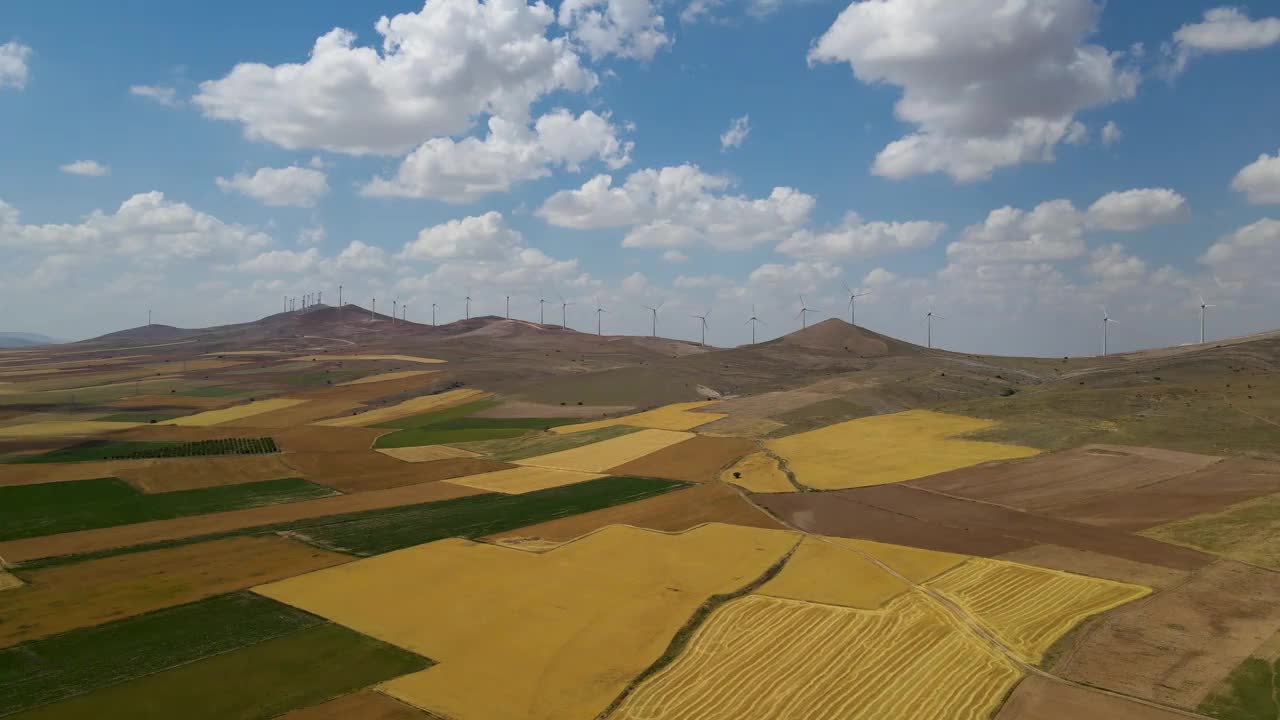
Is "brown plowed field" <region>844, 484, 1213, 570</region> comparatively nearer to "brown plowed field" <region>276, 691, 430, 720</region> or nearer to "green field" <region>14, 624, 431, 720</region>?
"green field" <region>14, 624, 431, 720</region>

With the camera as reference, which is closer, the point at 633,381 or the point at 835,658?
the point at 835,658

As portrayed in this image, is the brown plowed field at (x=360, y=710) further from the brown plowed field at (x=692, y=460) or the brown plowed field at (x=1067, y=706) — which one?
the brown plowed field at (x=692, y=460)

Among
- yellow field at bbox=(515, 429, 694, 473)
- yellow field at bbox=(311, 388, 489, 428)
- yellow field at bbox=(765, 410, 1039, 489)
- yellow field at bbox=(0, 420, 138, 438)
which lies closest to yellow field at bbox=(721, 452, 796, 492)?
yellow field at bbox=(765, 410, 1039, 489)

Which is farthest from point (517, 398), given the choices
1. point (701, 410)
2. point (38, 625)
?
point (38, 625)

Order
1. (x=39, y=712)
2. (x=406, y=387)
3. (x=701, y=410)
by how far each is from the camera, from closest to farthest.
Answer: (x=39, y=712), (x=701, y=410), (x=406, y=387)

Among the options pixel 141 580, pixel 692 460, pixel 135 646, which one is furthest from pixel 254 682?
pixel 692 460

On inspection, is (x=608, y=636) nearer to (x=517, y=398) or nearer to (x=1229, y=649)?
(x=1229, y=649)
